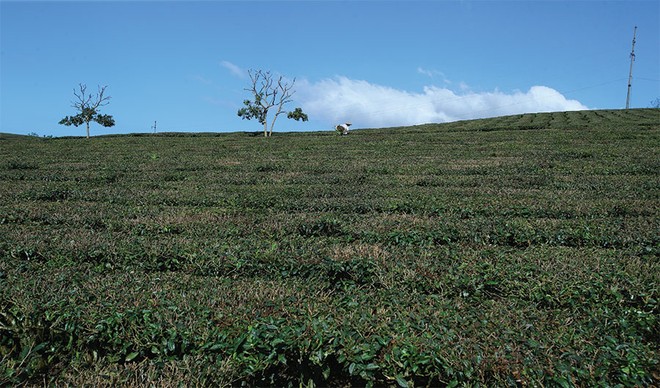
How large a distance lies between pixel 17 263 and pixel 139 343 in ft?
11.0

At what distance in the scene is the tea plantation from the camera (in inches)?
162

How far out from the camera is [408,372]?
404 centimetres

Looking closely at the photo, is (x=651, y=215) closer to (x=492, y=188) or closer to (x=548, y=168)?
(x=492, y=188)

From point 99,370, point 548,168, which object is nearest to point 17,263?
point 99,370

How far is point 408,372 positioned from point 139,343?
99.6 inches

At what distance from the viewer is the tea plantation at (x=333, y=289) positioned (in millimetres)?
4117

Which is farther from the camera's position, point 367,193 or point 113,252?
point 367,193

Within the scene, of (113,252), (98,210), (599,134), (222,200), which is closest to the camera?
(113,252)

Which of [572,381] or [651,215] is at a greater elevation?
[651,215]

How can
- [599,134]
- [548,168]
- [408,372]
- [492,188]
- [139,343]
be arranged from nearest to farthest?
[408,372], [139,343], [492,188], [548,168], [599,134]

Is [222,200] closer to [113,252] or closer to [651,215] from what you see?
[113,252]

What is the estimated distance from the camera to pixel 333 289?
5.77 meters

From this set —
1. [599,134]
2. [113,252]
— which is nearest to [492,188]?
[113,252]

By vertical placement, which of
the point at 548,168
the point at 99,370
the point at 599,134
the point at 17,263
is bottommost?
the point at 99,370
